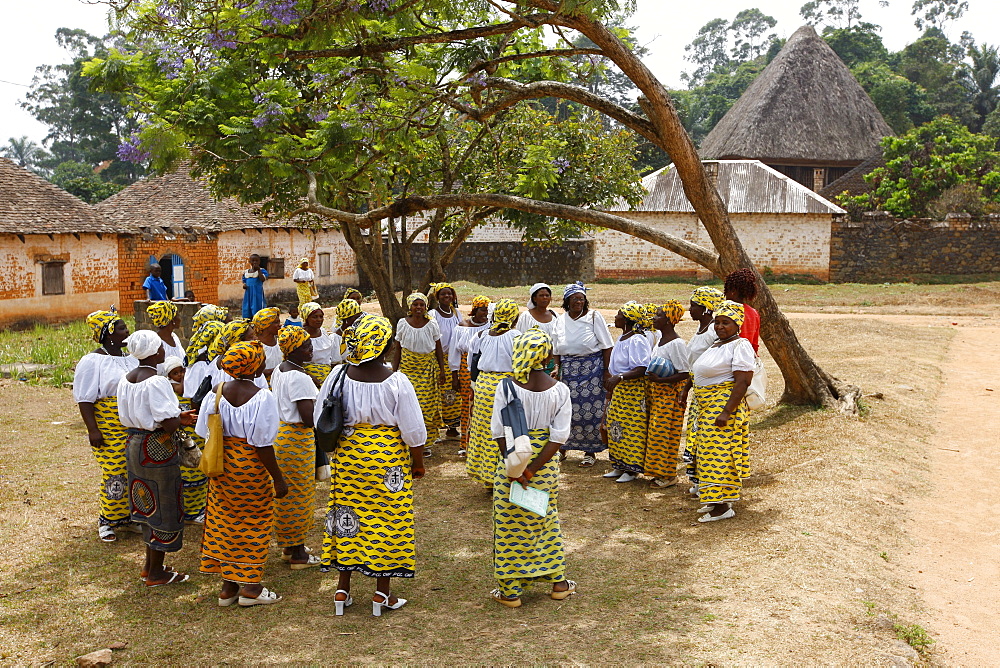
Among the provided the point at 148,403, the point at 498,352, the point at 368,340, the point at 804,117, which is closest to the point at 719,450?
the point at 498,352

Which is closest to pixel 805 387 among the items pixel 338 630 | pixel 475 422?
pixel 475 422

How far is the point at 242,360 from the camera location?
16.5ft

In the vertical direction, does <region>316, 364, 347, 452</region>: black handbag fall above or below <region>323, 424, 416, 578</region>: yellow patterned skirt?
above

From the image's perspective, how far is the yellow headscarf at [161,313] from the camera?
22.0 ft

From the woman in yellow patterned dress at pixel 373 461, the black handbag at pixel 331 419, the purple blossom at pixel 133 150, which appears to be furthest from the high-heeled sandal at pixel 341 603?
the purple blossom at pixel 133 150

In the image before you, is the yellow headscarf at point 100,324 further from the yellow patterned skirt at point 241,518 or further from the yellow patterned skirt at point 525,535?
the yellow patterned skirt at point 525,535

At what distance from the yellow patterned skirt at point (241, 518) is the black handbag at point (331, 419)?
1.76 feet

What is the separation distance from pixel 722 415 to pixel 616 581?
1627 mm

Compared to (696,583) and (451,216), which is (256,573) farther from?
(451,216)

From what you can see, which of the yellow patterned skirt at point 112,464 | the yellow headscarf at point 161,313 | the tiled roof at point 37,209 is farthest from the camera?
the tiled roof at point 37,209

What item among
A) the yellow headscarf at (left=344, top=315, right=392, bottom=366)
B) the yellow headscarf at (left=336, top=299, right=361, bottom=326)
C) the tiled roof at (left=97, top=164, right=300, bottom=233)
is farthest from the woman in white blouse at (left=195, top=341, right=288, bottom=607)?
the tiled roof at (left=97, top=164, right=300, bottom=233)

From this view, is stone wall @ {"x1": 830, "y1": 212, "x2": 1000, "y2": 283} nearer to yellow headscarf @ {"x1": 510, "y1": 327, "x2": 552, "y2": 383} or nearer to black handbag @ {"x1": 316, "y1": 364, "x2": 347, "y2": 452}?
yellow headscarf @ {"x1": 510, "y1": 327, "x2": 552, "y2": 383}

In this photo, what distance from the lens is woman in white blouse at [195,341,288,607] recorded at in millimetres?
5055

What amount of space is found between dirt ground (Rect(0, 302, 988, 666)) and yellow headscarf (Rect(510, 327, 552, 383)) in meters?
1.45
